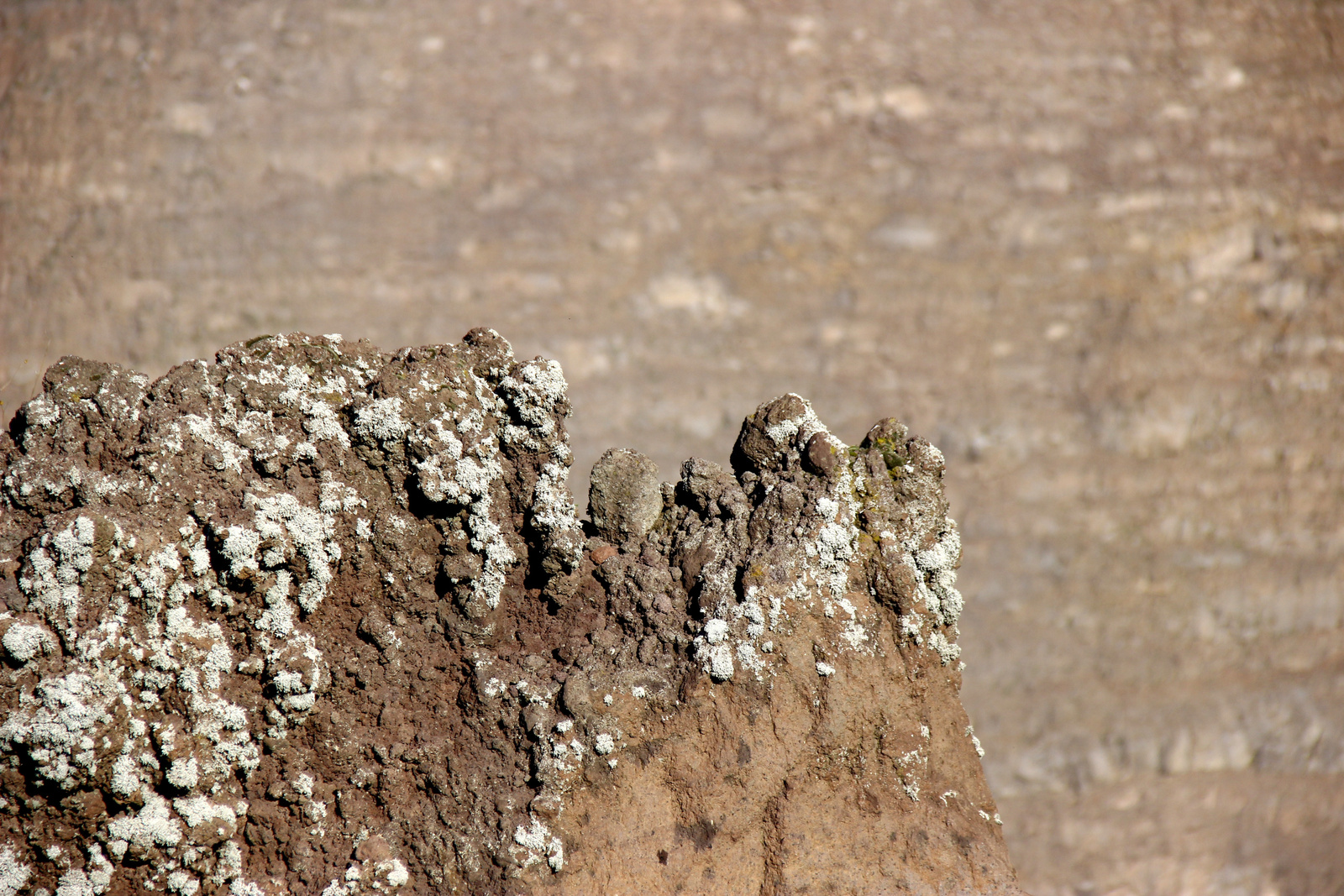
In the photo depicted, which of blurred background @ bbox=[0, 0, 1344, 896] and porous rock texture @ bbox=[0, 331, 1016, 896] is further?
blurred background @ bbox=[0, 0, 1344, 896]

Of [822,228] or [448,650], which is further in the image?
[822,228]

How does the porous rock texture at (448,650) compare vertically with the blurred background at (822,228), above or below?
below

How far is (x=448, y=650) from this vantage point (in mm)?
829

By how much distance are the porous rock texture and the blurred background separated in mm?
1224

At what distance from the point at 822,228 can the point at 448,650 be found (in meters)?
1.60

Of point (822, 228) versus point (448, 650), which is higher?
point (822, 228)

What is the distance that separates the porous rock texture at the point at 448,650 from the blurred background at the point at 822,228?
1224 millimetres

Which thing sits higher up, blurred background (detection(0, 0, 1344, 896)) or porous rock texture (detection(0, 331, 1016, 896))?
blurred background (detection(0, 0, 1344, 896))

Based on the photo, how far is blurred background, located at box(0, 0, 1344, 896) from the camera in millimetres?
2070

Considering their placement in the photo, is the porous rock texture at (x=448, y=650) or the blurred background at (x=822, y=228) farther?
the blurred background at (x=822, y=228)

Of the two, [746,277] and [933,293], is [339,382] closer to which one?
[746,277]

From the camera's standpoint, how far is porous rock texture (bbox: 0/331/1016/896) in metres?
0.71

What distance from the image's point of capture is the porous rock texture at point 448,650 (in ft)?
2.33

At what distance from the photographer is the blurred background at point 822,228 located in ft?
6.79
